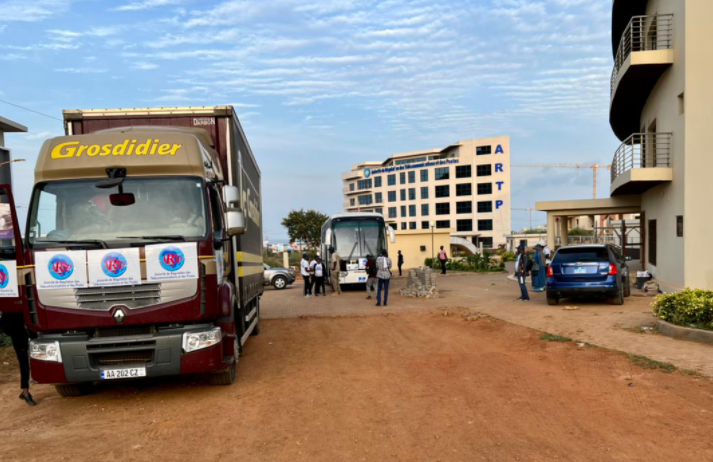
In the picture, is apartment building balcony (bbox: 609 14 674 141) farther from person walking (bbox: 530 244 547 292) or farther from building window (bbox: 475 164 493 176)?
building window (bbox: 475 164 493 176)

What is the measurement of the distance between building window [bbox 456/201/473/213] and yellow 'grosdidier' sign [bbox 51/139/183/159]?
8152 cm

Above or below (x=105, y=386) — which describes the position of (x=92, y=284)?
above

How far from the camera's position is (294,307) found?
1755cm

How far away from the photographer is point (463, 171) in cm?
8619

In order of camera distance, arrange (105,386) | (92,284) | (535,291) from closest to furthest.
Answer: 1. (92,284)
2. (105,386)
3. (535,291)

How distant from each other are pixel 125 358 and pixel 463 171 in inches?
3264

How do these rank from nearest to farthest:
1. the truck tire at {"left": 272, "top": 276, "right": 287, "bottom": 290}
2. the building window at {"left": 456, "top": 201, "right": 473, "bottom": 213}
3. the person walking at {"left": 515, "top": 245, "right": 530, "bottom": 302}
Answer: the person walking at {"left": 515, "top": 245, "right": 530, "bottom": 302}, the truck tire at {"left": 272, "top": 276, "right": 287, "bottom": 290}, the building window at {"left": 456, "top": 201, "right": 473, "bottom": 213}

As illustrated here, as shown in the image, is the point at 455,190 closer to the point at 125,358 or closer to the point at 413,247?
the point at 413,247

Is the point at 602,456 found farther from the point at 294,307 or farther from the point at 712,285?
the point at 294,307

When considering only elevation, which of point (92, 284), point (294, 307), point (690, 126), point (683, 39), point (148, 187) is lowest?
point (294, 307)

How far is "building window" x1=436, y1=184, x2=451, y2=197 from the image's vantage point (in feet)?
288

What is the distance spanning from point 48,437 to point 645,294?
16641 millimetres

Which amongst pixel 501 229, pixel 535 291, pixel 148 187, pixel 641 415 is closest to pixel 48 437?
pixel 148 187

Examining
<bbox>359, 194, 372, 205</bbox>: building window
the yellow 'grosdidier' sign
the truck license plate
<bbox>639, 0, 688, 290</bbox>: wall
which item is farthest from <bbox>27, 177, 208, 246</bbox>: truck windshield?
<bbox>359, 194, 372, 205</bbox>: building window
